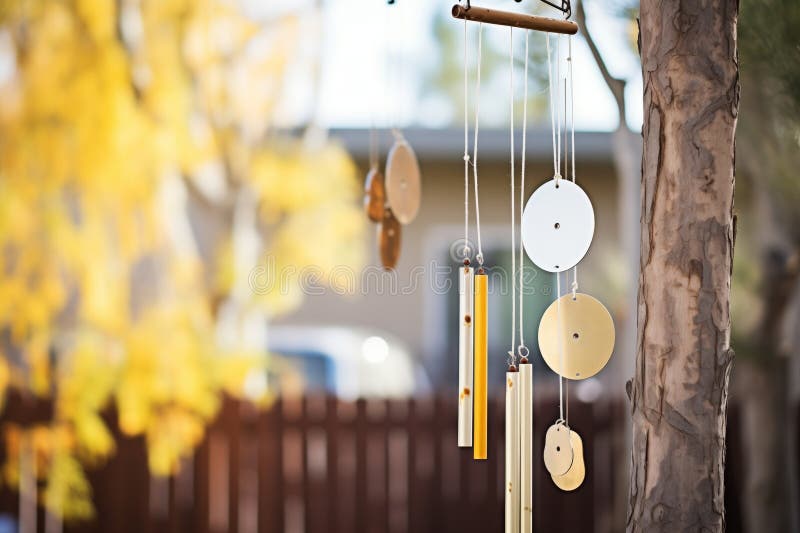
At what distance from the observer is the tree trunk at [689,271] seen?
1516mm

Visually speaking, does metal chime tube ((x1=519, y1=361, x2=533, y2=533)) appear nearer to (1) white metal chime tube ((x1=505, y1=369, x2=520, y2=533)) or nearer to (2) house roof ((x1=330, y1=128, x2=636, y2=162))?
(1) white metal chime tube ((x1=505, y1=369, x2=520, y2=533))

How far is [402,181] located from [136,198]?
1948 millimetres

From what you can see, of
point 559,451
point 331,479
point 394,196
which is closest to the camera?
point 559,451

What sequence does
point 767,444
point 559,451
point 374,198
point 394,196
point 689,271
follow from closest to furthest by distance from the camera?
point 689,271, point 559,451, point 394,196, point 374,198, point 767,444

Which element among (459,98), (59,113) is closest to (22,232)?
(59,113)

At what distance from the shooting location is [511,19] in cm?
167

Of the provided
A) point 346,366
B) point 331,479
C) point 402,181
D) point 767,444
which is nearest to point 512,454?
point 402,181

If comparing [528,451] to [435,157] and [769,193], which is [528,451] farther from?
[435,157]

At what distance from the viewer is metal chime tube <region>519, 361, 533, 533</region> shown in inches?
65.3

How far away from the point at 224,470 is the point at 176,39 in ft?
6.72

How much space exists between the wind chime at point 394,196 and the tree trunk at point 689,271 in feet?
2.97

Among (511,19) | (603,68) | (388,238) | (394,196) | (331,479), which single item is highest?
(603,68)

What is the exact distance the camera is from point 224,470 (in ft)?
14.0

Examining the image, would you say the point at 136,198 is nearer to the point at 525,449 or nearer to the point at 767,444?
the point at 525,449
